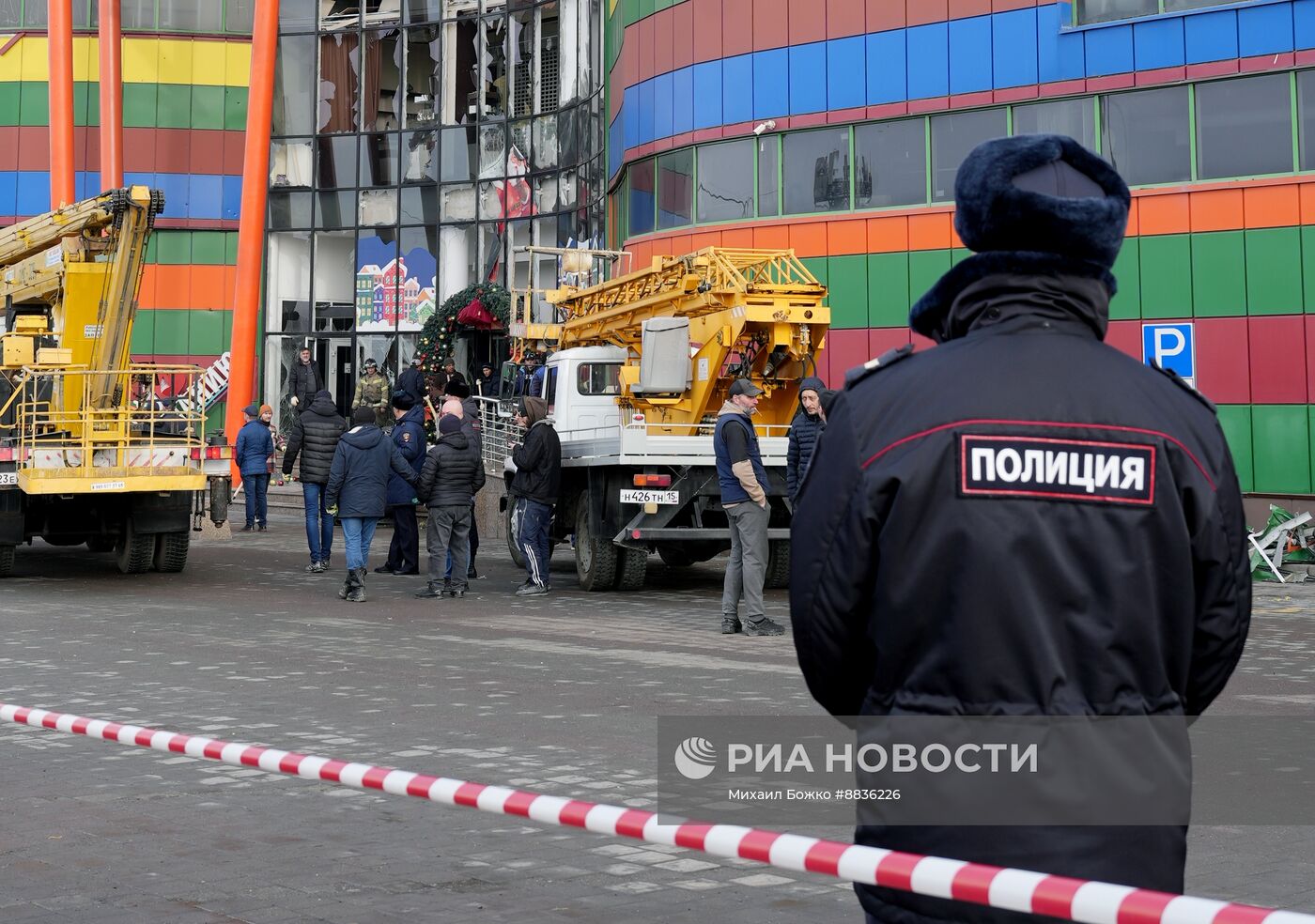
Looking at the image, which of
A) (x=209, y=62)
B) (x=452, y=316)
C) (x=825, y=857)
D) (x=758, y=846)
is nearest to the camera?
(x=825, y=857)

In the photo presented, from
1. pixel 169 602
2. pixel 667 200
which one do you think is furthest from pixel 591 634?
pixel 667 200

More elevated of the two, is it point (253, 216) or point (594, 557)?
point (253, 216)

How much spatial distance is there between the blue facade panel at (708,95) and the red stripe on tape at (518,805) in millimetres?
23015

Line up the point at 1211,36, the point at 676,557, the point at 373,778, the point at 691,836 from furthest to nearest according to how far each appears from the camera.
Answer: the point at 1211,36 < the point at 676,557 < the point at 373,778 < the point at 691,836

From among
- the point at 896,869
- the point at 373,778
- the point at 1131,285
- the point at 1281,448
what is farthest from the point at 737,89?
the point at 896,869

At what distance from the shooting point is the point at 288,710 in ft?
29.6

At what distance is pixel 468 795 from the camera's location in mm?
4438

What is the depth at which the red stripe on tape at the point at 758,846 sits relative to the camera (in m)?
3.48

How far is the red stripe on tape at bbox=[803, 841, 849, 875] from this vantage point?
3.04 meters

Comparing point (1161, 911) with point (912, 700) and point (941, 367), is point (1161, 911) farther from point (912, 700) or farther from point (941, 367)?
point (941, 367)

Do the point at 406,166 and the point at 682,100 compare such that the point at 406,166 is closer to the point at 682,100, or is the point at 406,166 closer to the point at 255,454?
the point at 682,100

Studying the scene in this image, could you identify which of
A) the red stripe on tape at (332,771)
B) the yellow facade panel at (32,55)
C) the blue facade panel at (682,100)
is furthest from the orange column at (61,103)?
the red stripe on tape at (332,771)

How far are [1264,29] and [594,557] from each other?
37.2 ft

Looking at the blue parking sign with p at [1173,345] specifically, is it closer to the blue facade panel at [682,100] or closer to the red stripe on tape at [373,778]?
the blue facade panel at [682,100]
